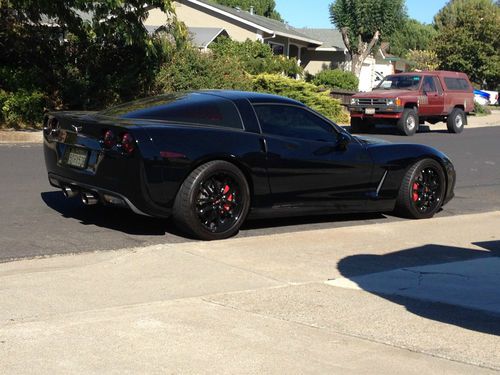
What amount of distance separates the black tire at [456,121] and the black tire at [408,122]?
2.10 m

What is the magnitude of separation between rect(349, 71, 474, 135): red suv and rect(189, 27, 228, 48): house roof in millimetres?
8767

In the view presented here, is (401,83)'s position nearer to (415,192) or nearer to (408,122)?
(408,122)

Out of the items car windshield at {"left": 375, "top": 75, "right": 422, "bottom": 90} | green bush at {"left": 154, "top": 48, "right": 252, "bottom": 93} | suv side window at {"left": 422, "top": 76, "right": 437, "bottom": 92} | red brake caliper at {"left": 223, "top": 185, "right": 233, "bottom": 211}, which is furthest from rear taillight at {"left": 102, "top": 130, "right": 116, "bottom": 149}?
suv side window at {"left": 422, "top": 76, "right": 437, "bottom": 92}

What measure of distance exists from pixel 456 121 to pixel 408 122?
281cm

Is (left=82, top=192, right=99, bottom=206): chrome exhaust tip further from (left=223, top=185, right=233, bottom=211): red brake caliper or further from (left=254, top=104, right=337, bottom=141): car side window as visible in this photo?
(left=254, top=104, right=337, bottom=141): car side window

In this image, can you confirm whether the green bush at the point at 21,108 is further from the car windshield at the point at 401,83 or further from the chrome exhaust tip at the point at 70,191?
the car windshield at the point at 401,83

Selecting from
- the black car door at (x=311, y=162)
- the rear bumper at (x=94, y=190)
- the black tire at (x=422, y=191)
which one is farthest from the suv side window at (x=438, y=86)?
the rear bumper at (x=94, y=190)

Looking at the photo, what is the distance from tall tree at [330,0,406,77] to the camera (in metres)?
43.6

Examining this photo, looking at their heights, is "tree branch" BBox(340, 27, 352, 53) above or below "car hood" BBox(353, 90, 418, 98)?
above

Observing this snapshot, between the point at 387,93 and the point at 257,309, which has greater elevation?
the point at 387,93

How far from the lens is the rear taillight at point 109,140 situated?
712 cm

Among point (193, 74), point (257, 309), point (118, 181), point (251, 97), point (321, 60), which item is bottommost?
point (257, 309)

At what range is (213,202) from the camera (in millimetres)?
7477

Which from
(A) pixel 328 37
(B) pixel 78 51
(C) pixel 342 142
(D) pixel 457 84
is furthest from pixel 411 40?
(C) pixel 342 142
